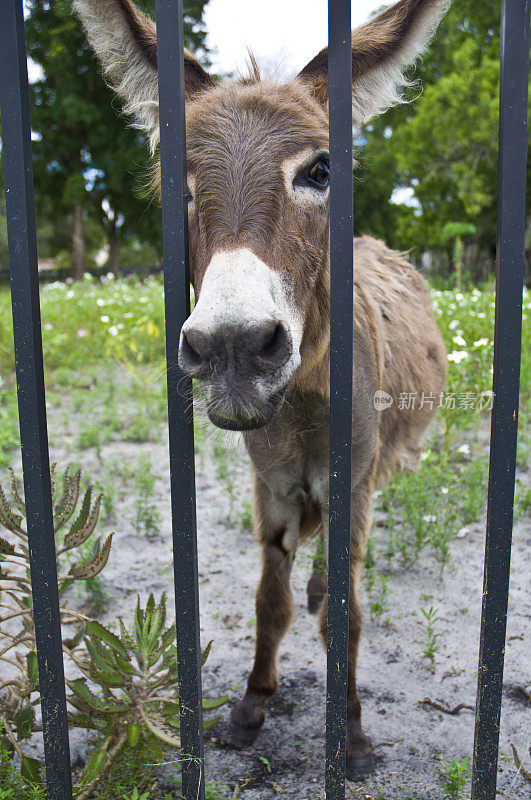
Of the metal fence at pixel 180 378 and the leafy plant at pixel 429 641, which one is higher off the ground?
the metal fence at pixel 180 378

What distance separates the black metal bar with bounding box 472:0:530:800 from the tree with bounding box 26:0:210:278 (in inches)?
766

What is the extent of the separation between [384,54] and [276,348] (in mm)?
1088

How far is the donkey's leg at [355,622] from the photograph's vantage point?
1.93 m

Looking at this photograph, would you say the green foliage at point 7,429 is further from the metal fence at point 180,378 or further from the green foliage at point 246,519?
the metal fence at point 180,378

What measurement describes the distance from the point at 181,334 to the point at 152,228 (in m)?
24.0

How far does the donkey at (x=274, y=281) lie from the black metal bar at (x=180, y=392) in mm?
71

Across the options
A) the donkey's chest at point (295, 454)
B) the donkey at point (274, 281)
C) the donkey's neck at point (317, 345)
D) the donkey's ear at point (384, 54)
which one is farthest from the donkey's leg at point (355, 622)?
the donkey's ear at point (384, 54)

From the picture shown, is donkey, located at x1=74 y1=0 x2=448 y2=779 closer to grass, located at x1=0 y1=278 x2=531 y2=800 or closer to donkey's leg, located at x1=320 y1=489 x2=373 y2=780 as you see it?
donkey's leg, located at x1=320 y1=489 x2=373 y2=780

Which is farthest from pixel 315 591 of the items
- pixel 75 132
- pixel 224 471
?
pixel 75 132

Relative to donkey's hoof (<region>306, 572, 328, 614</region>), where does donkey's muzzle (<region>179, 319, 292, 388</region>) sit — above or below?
above

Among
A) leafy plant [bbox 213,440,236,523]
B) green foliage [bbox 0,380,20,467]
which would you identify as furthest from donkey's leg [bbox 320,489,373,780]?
green foliage [bbox 0,380,20,467]

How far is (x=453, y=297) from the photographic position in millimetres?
6746

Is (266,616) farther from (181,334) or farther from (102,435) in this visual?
(102,435)

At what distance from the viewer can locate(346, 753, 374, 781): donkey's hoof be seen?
6.14 ft
